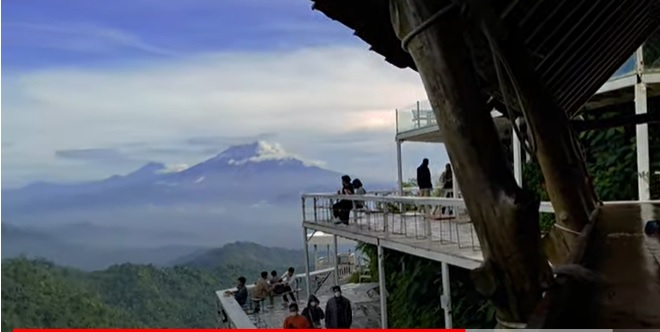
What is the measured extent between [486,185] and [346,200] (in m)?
9.49

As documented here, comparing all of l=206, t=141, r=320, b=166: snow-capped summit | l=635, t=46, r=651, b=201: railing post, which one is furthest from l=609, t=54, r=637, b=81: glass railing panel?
l=206, t=141, r=320, b=166: snow-capped summit

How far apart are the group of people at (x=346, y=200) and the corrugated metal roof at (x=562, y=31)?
5.31 m

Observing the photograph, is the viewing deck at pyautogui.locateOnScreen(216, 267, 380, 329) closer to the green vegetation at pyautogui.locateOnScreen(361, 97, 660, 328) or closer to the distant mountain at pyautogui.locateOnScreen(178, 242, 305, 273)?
the green vegetation at pyautogui.locateOnScreen(361, 97, 660, 328)

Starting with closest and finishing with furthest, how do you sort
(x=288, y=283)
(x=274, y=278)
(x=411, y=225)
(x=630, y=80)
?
1. (x=630, y=80)
2. (x=411, y=225)
3. (x=274, y=278)
4. (x=288, y=283)

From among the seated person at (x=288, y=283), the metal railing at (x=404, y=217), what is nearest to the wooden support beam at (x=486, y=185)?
the metal railing at (x=404, y=217)

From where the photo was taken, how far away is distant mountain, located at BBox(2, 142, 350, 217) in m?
11.8

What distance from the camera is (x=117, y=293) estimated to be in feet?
34.4

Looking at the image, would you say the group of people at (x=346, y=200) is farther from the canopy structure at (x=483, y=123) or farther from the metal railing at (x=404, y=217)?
the canopy structure at (x=483, y=123)

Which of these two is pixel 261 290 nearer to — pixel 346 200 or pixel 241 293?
pixel 241 293

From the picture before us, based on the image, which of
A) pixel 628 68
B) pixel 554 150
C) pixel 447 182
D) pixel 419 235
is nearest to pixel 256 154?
pixel 447 182

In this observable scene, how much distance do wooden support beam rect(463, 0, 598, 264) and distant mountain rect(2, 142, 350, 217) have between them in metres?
5.74

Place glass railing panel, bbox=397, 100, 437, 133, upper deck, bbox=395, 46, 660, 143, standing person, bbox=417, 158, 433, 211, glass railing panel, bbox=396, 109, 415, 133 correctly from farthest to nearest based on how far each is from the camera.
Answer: glass railing panel, bbox=396, 109, 415, 133, glass railing panel, bbox=397, 100, 437, 133, standing person, bbox=417, 158, 433, 211, upper deck, bbox=395, 46, 660, 143

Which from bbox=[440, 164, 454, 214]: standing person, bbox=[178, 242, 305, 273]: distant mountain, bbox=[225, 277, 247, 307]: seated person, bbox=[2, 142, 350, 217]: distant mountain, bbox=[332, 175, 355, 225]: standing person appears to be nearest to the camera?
bbox=[332, 175, 355, 225]: standing person

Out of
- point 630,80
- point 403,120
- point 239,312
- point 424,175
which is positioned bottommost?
point 239,312
